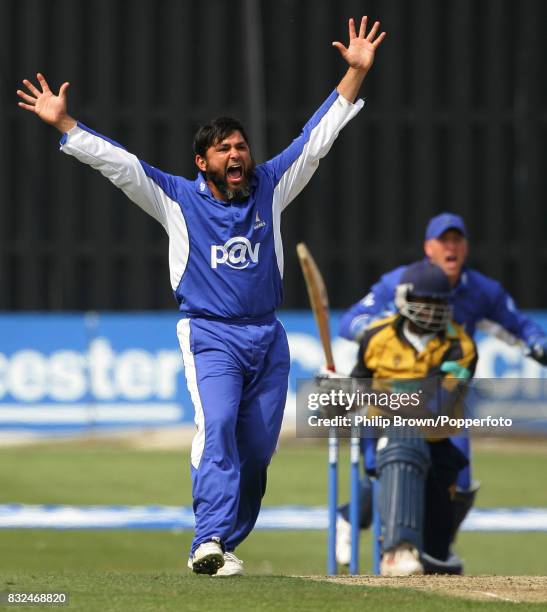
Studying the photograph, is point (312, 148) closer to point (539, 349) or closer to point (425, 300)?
point (425, 300)

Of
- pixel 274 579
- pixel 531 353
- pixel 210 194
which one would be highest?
pixel 210 194

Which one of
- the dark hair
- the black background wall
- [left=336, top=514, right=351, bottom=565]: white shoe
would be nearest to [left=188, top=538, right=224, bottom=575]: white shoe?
the dark hair

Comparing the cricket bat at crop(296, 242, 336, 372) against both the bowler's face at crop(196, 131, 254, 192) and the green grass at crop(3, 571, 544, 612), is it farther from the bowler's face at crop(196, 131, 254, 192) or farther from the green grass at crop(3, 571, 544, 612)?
the green grass at crop(3, 571, 544, 612)

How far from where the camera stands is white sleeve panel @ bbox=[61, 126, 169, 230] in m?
6.31

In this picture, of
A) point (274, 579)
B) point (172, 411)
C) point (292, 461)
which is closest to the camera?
point (274, 579)

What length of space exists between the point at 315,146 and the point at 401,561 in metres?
2.18

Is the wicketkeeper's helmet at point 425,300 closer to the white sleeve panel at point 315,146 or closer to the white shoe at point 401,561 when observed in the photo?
the white shoe at point 401,561

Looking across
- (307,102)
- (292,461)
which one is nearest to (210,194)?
(292,461)

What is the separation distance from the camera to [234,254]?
20.9 ft

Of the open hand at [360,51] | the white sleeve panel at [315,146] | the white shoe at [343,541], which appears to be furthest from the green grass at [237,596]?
the white shoe at [343,541]

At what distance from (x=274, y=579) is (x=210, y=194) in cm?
157

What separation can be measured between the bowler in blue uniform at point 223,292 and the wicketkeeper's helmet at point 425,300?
1.43 meters

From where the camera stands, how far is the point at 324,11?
60.3ft

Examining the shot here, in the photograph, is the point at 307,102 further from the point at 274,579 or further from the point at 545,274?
the point at 274,579
